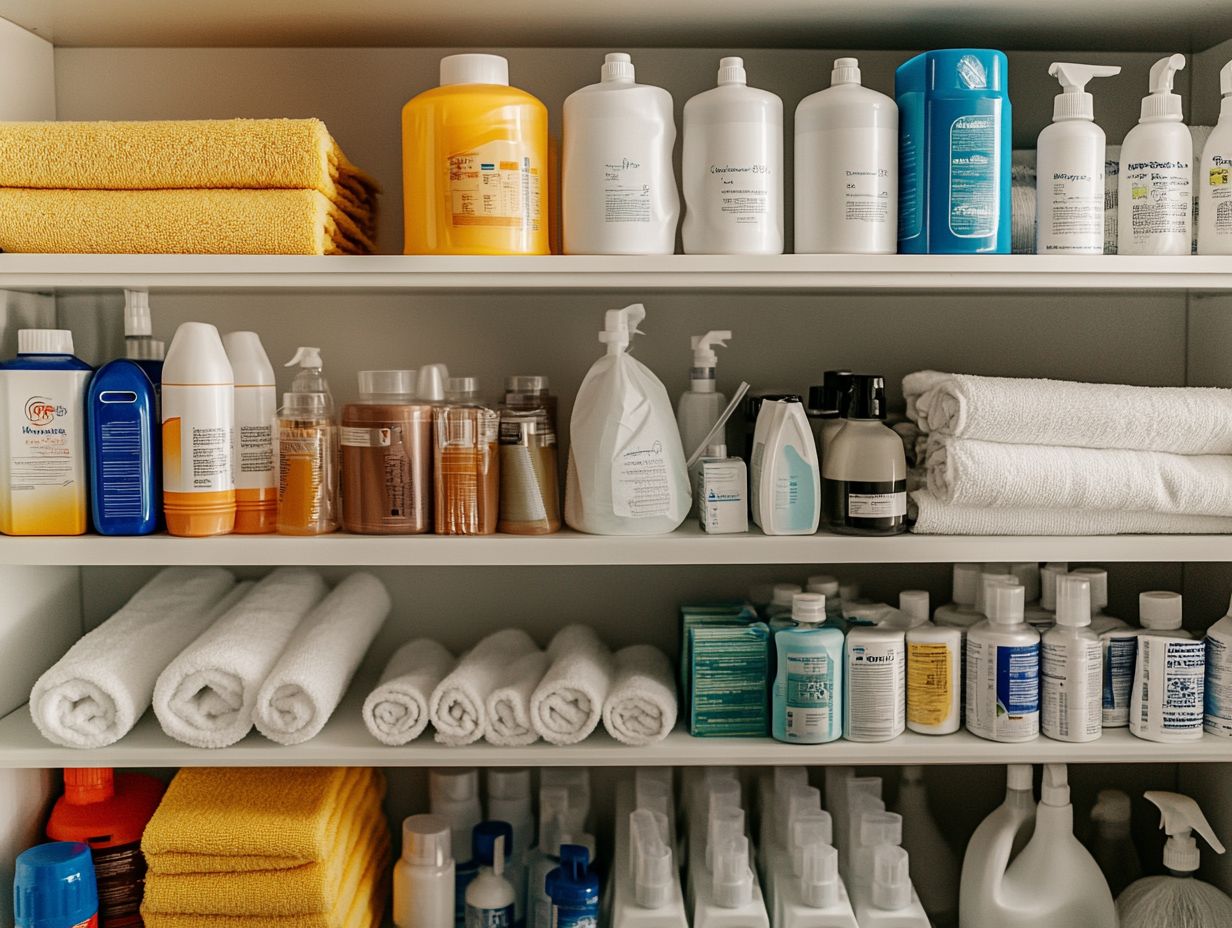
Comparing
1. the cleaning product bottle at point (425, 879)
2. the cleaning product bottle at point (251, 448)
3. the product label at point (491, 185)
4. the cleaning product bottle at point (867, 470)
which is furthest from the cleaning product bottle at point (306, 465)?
the cleaning product bottle at point (867, 470)

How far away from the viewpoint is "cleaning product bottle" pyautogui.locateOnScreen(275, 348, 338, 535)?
3.76 ft

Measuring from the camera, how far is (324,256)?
1.09 m

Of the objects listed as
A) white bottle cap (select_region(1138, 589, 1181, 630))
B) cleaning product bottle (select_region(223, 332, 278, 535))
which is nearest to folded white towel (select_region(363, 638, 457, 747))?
cleaning product bottle (select_region(223, 332, 278, 535))

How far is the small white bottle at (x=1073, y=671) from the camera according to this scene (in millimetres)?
1156

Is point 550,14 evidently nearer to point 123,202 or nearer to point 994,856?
point 123,202

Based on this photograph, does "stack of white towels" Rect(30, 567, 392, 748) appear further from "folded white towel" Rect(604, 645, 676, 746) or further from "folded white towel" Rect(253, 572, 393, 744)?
"folded white towel" Rect(604, 645, 676, 746)

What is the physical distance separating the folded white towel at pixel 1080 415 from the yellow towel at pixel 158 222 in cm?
70

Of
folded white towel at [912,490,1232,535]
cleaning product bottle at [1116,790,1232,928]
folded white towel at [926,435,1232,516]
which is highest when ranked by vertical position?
folded white towel at [926,435,1232,516]

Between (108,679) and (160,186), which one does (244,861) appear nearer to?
(108,679)

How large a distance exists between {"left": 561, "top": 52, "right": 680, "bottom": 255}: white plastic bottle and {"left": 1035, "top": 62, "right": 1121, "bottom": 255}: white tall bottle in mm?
406

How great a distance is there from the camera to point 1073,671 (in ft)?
3.80

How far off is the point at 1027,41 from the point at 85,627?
1.41m

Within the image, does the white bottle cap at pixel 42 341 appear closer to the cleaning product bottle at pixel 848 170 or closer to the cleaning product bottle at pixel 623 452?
the cleaning product bottle at pixel 623 452

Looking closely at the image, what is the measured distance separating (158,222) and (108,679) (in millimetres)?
478
